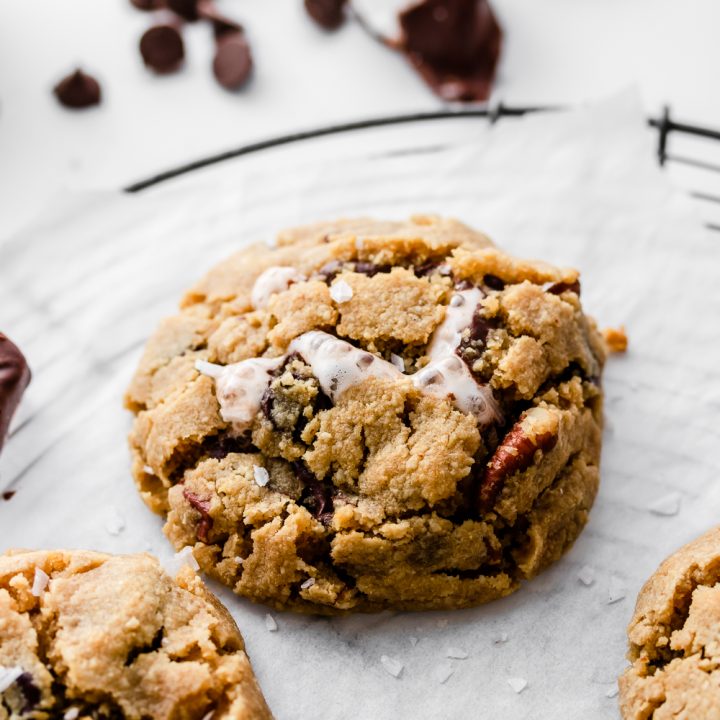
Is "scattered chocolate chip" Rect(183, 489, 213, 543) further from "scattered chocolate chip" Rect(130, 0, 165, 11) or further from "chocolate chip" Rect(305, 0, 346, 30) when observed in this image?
"scattered chocolate chip" Rect(130, 0, 165, 11)

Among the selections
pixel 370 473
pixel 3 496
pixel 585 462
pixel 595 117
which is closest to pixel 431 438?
pixel 370 473

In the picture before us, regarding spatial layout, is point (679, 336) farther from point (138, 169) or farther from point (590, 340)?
point (138, 169)

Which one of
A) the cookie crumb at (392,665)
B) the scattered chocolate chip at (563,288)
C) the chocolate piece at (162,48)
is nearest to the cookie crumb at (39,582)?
the cookie crumb at (392,665)

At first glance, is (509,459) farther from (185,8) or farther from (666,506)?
(185,8)

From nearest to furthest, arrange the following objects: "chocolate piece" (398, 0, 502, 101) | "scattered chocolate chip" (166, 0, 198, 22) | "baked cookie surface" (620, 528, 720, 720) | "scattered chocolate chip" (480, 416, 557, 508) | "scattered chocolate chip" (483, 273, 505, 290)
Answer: "baked cookie surface" (620, 528, 720, 720), "scattered chocolate chip" (480, 416, 557, 508), "scattered chocolate chip" (483, 273, 505, 290), "chocolate piece" (398, 0, 502, 101), "scattered chocolate chip" (166, 0, 198, 22)

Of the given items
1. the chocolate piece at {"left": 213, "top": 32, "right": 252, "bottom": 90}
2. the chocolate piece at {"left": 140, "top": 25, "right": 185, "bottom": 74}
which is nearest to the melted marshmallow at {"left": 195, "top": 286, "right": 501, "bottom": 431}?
the chocolate piece at {"left": 213, "top": 32, "right": 252, "bottom": 90}

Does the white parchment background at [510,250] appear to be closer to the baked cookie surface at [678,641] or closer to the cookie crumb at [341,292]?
the baked cookie surface at [678,641]

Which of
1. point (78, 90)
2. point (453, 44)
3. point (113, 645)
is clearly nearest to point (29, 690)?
point (113, 645)
